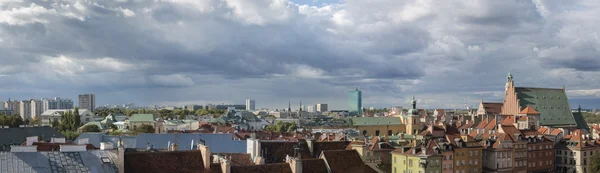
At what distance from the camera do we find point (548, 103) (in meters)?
145

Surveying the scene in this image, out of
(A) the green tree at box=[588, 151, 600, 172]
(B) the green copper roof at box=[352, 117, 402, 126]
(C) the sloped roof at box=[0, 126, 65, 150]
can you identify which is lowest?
(A) the green tree at box=[588, 151, 600, 172]

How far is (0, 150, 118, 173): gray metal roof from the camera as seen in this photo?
4125cm

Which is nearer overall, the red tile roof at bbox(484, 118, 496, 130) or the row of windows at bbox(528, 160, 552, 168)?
the row of windows at bbox(528, 160, 552, 168)

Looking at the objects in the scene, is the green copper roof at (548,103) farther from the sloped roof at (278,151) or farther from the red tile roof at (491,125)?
the sloped roof at (278,151)

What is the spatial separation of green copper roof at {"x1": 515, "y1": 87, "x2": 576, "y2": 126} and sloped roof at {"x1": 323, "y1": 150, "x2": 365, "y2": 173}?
9728 centimetres

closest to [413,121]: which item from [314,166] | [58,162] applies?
[314,166]

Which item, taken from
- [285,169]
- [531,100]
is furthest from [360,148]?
[531,100]

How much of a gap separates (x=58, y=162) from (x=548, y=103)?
135088 millimetres

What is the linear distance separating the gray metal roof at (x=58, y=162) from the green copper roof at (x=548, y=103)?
12439 cm

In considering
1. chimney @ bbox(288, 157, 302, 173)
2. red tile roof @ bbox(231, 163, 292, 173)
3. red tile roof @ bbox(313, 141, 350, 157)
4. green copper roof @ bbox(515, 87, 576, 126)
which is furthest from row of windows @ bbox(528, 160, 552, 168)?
red tile roof @ bbox(231, 163, 292, 173)

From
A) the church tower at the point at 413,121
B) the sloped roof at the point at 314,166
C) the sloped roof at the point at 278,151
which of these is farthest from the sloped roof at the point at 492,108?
the sloped roof at the point at 314,166

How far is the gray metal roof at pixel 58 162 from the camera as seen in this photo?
41.2 metres

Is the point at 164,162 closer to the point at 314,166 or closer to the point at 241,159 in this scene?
the point at 241,159

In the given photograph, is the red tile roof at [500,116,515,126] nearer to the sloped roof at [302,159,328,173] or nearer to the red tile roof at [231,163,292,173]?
the sloped roof at [302,159,328,173]
